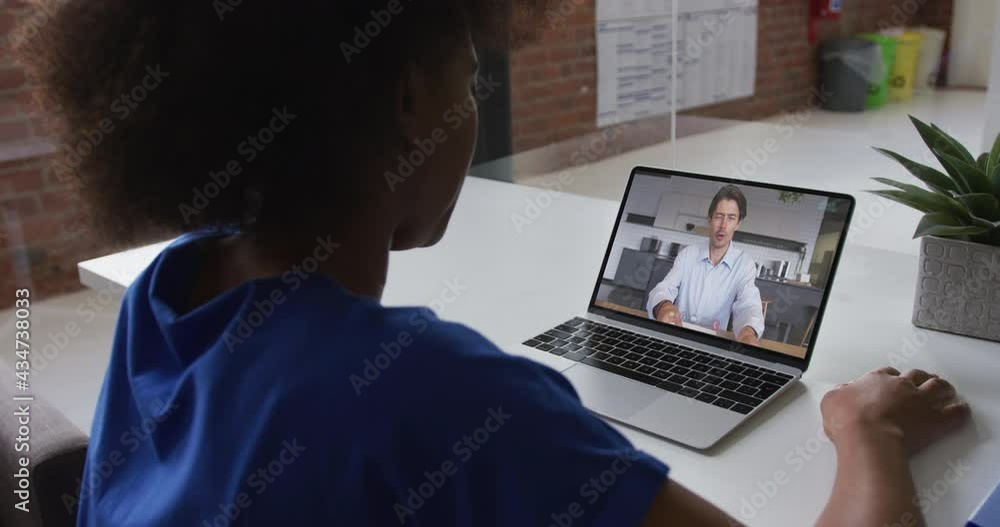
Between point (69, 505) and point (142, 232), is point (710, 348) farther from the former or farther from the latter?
point (69, 505)

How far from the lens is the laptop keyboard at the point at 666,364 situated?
0.97m

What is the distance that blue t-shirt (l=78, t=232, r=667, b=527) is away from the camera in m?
0.51

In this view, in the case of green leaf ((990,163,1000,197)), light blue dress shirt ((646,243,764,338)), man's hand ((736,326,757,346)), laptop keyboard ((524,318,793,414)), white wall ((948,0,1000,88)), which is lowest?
laptop keyboard ((524,318,793,414))

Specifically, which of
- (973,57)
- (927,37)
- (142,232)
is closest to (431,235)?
(142,232)

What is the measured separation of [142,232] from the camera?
69 centimetres

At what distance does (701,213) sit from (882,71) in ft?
5.72
